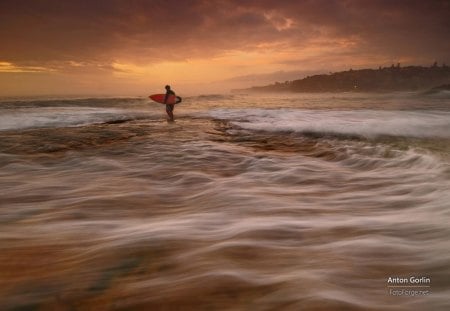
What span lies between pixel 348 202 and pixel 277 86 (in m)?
201

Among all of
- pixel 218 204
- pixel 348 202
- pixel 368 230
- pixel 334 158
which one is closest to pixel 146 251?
pixel 218 204

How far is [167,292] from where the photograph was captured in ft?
6.79

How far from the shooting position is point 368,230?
3.06m

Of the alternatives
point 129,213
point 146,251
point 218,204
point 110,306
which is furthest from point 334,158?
point 110,306

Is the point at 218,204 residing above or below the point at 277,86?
below

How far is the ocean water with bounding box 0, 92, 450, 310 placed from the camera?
2.03 meters

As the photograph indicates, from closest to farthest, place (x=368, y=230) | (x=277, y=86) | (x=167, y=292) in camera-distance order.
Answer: (x=167, y=292), (x=368, y=230), (x=277, y=86)

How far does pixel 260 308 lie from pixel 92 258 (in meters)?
1.39

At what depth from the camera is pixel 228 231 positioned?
125 inches

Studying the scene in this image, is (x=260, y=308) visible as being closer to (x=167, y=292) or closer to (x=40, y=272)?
(x=167, y=292)

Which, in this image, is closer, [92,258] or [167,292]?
[167,292]

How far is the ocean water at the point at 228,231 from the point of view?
6.64 feet

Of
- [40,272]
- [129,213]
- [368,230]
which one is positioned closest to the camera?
[40,272]

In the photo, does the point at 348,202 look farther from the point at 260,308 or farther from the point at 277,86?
the point at 277,86
